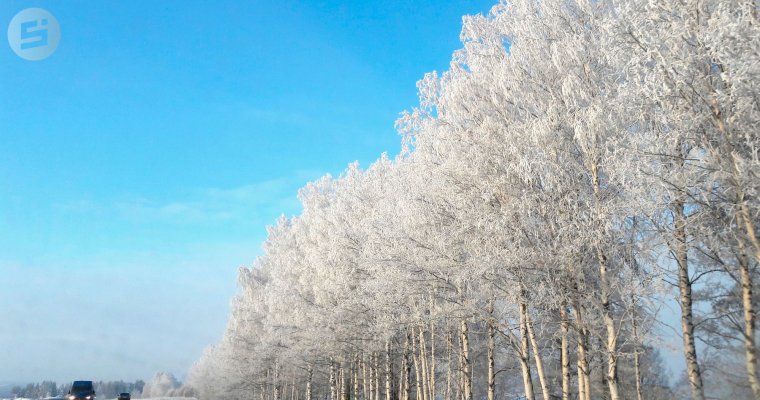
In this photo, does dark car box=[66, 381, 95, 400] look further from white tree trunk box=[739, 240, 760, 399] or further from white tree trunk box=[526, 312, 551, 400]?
white tree trunk box=[739, 240, 760, 399]

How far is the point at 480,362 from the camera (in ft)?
111

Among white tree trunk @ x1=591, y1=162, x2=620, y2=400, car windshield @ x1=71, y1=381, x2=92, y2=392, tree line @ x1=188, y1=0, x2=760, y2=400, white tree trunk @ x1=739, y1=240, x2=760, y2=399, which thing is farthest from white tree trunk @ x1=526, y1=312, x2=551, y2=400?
car windshield @ x1=71, y1=381, x2=92, y2=392

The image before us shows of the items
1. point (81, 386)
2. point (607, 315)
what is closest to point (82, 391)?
point (81, 386)

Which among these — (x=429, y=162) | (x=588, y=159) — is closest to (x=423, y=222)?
(x=429, y=162)

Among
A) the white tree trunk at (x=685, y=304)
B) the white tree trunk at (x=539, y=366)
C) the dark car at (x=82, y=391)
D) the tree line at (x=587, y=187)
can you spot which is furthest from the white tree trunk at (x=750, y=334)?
the dark car at (x=82, y=391)

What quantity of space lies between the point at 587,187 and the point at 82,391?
39899mm

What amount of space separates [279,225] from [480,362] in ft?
107

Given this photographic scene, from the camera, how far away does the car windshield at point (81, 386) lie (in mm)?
40281

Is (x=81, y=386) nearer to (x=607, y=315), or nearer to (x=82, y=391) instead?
(x=82, y=391)

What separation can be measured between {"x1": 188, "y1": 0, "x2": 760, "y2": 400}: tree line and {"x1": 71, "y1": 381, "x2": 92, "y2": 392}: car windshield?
2761 centimetres

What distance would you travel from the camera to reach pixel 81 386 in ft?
133

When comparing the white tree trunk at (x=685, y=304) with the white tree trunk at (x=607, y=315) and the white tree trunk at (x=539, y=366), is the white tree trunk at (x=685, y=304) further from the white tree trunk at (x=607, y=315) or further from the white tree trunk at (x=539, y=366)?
the white tree trunk at (x=539, y=366)

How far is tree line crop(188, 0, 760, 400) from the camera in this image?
9828 millimetres

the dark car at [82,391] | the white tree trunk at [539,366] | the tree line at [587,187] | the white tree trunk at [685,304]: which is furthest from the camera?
the dark car at [82,391]
